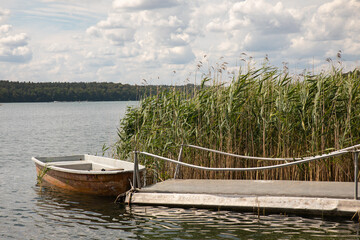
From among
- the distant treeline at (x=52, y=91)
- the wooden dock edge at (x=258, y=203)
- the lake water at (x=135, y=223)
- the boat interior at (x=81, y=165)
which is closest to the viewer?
the lake water at (x=135, y=223)

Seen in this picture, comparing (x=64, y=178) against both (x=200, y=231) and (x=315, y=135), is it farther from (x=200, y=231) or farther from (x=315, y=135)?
(x=315, y=135)

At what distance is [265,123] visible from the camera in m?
9.72

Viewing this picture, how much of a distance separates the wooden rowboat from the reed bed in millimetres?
979

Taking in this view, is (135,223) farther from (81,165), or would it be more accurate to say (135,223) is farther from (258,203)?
(81,165)

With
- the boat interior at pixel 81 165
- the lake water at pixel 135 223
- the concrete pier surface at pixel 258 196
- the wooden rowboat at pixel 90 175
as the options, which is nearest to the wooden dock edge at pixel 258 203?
the concrete pier surface at pixel 258 196

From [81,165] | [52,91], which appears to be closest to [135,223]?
[81,165]

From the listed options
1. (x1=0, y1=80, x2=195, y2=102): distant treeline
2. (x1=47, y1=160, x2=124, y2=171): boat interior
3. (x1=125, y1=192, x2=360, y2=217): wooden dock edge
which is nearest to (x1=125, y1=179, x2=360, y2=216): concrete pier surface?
(x1=125, y1=192, x2=360, y2=217): wooden dock edge

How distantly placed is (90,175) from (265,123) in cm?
449

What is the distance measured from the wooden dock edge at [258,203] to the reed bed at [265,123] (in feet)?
4.66

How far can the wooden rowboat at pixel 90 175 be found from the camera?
10.5m

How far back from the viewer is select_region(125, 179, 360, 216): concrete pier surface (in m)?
7.95

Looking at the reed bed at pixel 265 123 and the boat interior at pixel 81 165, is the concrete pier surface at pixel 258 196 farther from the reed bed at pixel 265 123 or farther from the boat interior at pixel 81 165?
the boat interior at pixel 81 165

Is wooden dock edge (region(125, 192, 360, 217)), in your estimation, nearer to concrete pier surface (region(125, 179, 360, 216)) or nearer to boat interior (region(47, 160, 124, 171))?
concrete pier surface (region(125, 179, 360, 216))

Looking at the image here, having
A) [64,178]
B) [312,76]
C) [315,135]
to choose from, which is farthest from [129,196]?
[312,76]
